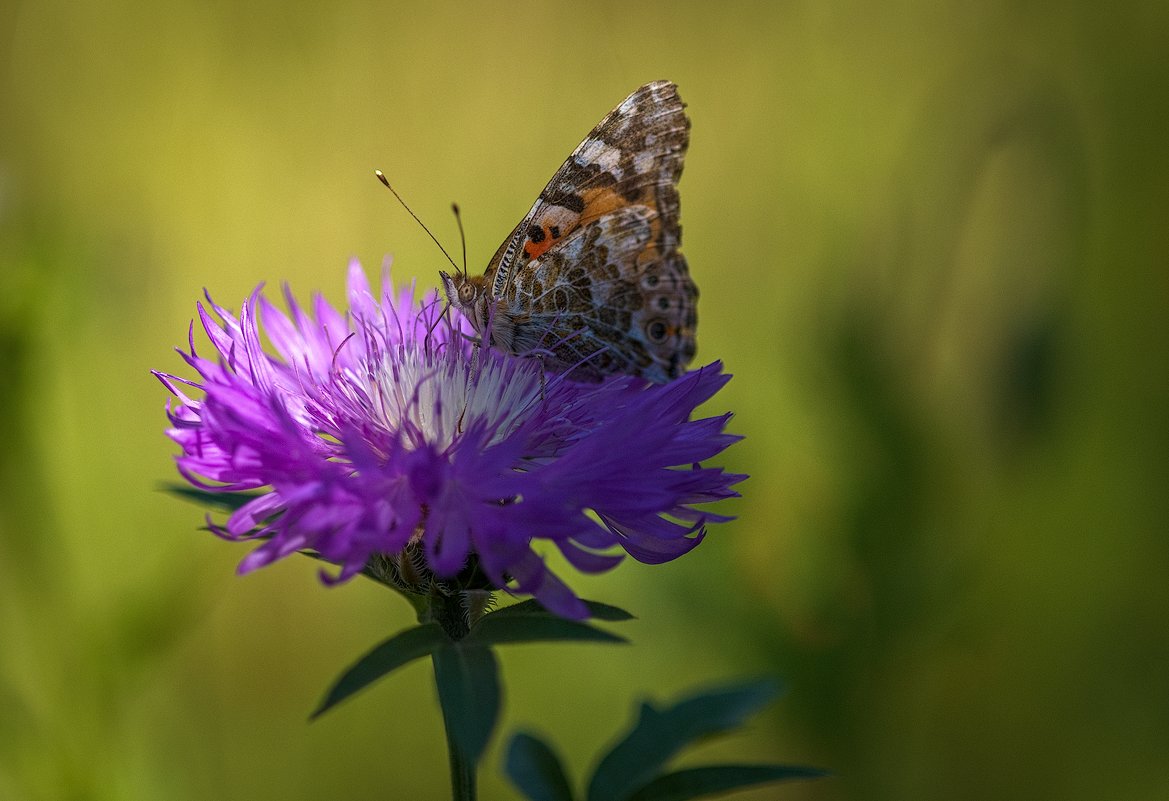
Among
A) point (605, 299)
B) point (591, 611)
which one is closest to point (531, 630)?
point (591, 611)

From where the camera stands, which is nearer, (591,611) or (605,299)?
(591,611)

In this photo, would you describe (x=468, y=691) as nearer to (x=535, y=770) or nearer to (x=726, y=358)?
(x=535, y=770)

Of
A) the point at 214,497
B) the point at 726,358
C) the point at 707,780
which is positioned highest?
the point at 726,358

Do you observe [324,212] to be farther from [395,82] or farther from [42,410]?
[42,410]

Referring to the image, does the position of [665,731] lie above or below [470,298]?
below

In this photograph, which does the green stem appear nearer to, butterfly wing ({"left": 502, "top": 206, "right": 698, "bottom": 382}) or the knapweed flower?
the knapweed flower

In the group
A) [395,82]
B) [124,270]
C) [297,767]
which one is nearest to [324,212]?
[395,82]

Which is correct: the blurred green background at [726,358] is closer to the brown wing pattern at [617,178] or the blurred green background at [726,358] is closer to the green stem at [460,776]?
the brown wing pattern at [617,178]
